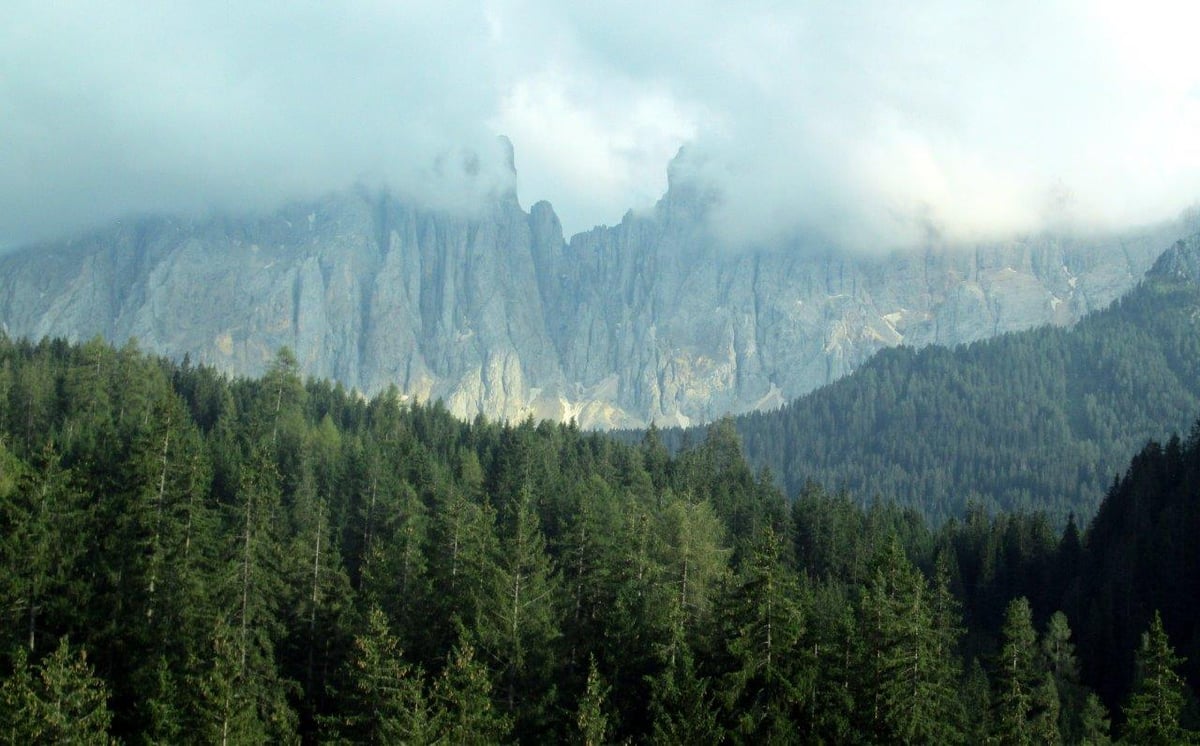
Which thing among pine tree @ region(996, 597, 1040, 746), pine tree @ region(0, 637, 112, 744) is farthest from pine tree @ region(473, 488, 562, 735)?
pine tree @ region(996, 597, 1040, 746)

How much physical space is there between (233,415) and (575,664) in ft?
209

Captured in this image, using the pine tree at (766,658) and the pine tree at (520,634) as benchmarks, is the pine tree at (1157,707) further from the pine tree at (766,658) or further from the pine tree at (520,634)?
the pine tree at (520,634)

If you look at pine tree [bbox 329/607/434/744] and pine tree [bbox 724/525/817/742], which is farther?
pine tree [bbox 724/525/817/742]

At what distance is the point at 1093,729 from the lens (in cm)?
5791

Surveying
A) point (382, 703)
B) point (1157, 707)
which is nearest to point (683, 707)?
point (382, 703)

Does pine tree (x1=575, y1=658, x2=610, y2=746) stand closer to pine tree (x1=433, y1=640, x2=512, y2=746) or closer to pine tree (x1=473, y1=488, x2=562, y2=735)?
pine tree (x1=433, y1=640, x2=512, y2=746)

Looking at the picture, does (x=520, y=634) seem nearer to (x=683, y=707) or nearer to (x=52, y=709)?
(x=683, y=707)

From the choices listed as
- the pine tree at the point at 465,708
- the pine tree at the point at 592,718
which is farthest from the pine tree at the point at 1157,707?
the pine tree at the point at 465,708

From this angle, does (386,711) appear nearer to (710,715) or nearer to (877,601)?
(710,715)

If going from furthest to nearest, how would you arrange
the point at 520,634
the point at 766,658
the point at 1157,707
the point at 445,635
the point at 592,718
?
the point at 445,635 < the point at 520,634 < the point at 766,658 < the point at 592,718 < the point at 1157,707

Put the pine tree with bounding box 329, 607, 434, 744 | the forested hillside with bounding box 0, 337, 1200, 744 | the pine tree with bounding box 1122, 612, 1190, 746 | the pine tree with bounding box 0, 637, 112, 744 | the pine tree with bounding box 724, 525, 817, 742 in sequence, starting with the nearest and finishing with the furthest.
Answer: the pine tree with bounding box 0, 637, 112, 744
the pine tree with bounding box 1122, 612, 1190, 746
the pine tree with bounding box 329, 607, 434, 744
the forested hillside with bounding box 0, 337, 1200, 744
the pine tree with bounding box 724, 525, 817, 742

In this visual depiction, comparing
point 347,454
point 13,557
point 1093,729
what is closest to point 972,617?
point 1093,729

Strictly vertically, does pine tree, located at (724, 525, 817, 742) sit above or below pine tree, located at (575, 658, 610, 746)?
above

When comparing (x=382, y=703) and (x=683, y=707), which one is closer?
(x=382, y=703)
